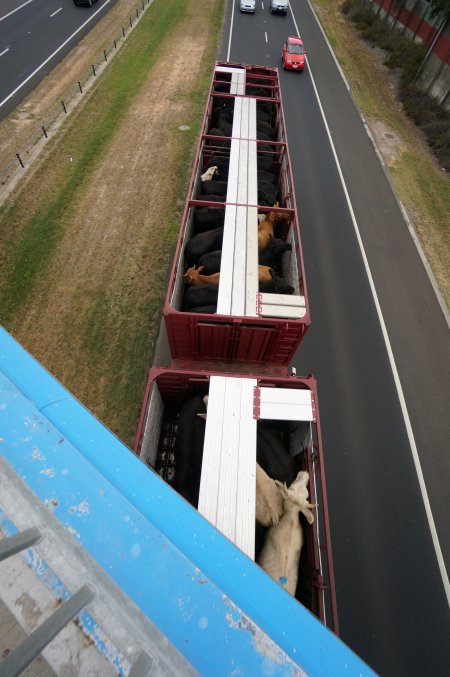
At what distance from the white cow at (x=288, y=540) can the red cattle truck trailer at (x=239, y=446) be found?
22 centimetres

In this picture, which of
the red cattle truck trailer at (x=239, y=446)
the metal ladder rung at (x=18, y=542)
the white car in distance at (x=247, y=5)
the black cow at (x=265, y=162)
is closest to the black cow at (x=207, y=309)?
the red cattle truck trailer at (x=239, y=446)

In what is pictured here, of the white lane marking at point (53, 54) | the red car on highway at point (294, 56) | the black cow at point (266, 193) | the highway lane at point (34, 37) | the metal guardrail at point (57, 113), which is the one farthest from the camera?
the red car on highway at point (294, 56)

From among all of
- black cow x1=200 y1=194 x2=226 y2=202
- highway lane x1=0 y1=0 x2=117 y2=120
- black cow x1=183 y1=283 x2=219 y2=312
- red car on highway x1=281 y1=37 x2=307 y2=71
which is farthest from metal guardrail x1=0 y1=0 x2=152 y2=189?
black cow x1=183 y1=283 x2=219 y2=312

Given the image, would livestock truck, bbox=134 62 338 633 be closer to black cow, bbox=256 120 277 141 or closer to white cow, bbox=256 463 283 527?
white cow, bbox=256 463 283 527

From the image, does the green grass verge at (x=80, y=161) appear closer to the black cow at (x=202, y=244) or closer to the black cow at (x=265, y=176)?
the black cow at (x=202, y=244)

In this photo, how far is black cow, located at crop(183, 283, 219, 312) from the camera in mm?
8375

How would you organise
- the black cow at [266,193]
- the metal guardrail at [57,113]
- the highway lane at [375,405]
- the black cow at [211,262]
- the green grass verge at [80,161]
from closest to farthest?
the highway lane at [375,405] → the black cow at [211,262] → the black cow at [266,193] → the green grass verge at [80,161] → the metal guardrail at [57,113]

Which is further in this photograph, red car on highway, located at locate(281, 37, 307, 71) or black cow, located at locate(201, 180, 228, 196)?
red car on highway, located at locate(281, 37, 307, 71)

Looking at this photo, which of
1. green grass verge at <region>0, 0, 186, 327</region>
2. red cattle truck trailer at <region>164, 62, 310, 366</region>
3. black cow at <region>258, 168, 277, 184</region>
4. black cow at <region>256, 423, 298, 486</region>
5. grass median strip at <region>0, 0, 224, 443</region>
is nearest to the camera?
black cow at <region>256, 423, 298, 486</region>

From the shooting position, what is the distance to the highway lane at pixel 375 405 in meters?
7.16

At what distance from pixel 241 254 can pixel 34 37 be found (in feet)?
91.7

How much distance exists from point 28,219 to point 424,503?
53.3ft

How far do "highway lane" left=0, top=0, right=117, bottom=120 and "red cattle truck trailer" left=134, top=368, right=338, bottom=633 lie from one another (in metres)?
19.9

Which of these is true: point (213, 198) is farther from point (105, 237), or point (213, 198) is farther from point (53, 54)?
point (53, 54)
